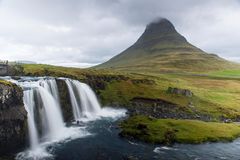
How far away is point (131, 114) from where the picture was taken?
111m

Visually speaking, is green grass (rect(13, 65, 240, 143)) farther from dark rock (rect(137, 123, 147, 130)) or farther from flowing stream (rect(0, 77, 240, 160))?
flowing stream (rect(0, 77, 240, 160))

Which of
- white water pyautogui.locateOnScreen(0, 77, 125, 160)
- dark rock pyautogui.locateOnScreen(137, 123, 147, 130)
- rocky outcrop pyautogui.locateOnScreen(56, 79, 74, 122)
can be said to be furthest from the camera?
rocky outcrop pyautogui.locateOnScreen(56, 79, 74, 122)

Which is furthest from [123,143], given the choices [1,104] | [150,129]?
[1,104]

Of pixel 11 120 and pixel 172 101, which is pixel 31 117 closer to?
pixel 11 120

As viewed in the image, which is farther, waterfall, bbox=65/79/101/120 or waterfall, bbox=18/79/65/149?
waterfall, bbox=65/79/101/120

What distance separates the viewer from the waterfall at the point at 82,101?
104625 mm

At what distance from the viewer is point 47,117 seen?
273ft

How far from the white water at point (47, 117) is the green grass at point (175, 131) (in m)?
13.2

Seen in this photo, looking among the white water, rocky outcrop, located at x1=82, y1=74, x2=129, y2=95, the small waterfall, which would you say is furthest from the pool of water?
rocky outcrop, located at x1=82, y1=74, x2=129, y2=95

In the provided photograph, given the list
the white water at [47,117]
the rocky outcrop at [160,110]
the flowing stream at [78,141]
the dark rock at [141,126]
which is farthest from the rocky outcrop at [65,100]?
the dark rock at [141,126]

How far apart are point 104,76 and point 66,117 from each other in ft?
179

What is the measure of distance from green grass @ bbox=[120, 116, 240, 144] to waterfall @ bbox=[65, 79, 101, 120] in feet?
60.3

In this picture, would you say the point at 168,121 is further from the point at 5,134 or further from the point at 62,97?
the point at 5,134

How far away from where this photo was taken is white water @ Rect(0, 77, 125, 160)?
236 feet
